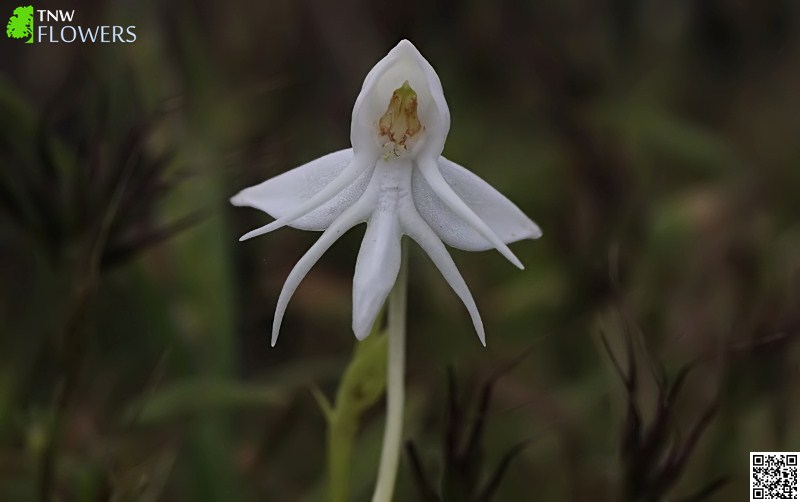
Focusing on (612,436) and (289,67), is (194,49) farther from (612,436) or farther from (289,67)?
(612,436)

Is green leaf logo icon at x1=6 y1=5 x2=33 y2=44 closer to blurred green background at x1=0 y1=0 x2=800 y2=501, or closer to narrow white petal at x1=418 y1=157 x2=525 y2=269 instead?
blurred green background at x1=0 y1=0 x2=800 y2=501

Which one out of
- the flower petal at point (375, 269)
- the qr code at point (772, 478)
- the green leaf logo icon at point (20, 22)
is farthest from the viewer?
the green leaf logo icon at point (20, 22)

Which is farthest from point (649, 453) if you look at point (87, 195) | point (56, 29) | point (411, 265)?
point (56, 29)

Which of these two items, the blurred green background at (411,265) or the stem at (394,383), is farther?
the blurred green background at (411,265)

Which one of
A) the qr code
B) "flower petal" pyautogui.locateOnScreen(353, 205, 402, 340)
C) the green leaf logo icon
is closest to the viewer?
"flower petal" pyautogui.locateOnScreen(353, 205, 402, 340)

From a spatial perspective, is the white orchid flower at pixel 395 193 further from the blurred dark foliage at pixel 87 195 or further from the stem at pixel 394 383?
the blurred dark foliage at pixel 87 195

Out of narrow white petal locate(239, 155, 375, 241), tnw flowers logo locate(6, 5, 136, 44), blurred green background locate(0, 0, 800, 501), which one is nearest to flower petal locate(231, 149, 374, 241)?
narrow white petal locate(239, 155, 375, 241)

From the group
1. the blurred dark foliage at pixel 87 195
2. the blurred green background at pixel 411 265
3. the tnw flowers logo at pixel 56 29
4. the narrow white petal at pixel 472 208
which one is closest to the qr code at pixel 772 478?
the blurred green background at pixel 411 265

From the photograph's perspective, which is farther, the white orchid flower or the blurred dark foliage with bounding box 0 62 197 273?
the blurred dark foliage with bounding box 0 62 197 273
